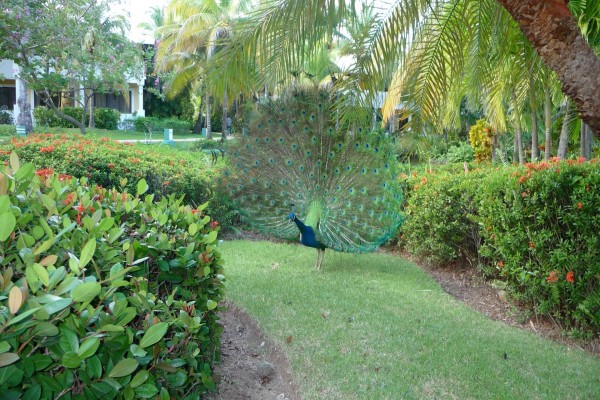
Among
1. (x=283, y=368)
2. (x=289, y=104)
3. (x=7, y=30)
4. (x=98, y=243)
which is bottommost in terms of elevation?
(x=283, y=368)

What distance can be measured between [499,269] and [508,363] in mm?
2509

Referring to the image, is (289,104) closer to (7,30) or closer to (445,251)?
(445,251)

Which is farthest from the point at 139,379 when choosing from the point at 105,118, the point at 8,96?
the point at 8,96

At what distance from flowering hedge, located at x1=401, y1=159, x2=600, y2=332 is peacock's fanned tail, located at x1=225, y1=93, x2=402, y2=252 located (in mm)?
1349

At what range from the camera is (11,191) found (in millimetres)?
2350

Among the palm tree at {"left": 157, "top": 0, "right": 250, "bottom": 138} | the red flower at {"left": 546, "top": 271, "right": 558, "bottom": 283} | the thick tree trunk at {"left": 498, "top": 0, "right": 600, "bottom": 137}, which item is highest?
the palm tree at {"left": 157, "top": 0, "right": 250, "bottom": 138}

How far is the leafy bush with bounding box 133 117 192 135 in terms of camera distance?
35.6 metres

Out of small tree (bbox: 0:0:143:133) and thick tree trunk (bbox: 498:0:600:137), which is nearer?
thick tree trunk (bbox: 498:0:600:137)

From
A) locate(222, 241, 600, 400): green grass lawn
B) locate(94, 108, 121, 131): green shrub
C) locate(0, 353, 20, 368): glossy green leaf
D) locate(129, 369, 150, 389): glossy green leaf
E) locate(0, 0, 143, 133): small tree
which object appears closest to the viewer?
locate(0, 353, 20, 368): glossy green leaf

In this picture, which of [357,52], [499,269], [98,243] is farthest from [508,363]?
[98,243]

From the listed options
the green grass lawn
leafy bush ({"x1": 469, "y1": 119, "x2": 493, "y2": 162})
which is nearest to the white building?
leafy bush ({"x1": 469, "y1": 119, "x2": 493, "y2": 162})

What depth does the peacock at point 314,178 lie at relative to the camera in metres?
7.99

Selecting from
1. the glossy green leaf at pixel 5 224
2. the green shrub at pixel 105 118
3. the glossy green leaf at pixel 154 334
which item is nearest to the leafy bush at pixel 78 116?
the green shrub at pixel 105 118

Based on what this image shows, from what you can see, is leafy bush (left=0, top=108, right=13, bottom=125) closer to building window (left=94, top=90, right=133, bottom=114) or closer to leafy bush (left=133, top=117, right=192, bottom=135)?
leafy bush (left=133, top=117, right=192, bottom=135)
